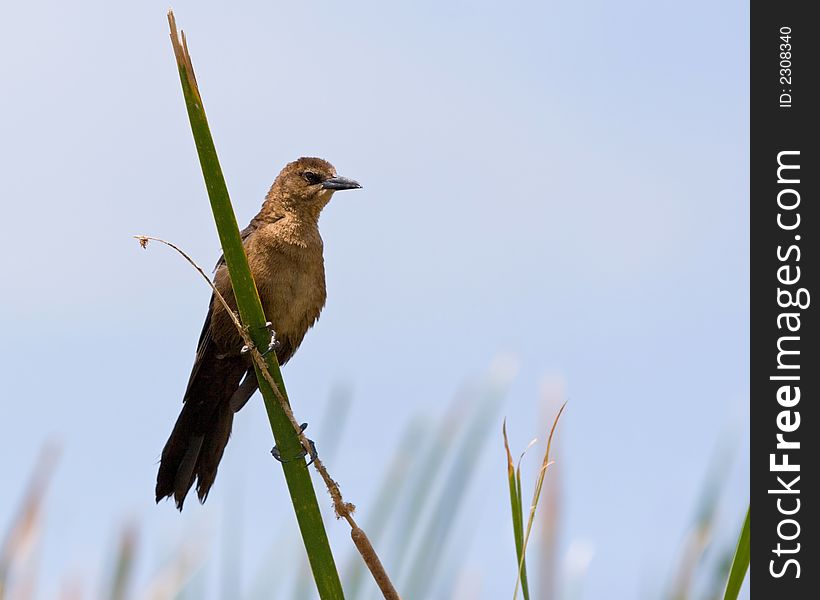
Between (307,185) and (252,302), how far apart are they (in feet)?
5.89

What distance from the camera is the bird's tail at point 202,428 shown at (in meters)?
3.13

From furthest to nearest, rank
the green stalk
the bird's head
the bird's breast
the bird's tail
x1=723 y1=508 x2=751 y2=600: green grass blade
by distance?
the bird's head < the bird's breast < the bird's tail < the green stalk < x1=723 y1=508 x2=751 y2=600: green grass blade

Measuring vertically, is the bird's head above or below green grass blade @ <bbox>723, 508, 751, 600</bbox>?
above

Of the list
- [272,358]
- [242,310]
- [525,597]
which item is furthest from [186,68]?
[525,597]

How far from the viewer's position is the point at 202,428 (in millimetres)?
3318

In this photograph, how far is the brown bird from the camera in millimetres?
3211

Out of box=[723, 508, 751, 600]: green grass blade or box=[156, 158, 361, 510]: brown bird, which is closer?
box=[723, 508, 751, 600]: green grass blade

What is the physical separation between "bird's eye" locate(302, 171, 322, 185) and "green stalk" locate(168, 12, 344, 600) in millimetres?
1819

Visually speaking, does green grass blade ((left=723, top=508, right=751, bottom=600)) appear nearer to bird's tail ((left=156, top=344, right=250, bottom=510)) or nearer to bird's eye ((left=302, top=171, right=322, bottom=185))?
bird's tail ((left=156, top=344, right=250, bottom=510))

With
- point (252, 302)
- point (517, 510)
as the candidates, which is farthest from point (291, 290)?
point (517, 510)

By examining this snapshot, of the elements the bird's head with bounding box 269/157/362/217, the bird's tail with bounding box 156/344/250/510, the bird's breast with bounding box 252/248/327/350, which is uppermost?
the bird's head with bounding box 269/157/362/217

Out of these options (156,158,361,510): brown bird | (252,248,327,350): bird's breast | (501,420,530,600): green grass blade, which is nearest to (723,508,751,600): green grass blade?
(501,420,530,600): green grass blade
